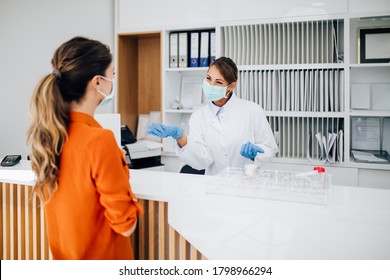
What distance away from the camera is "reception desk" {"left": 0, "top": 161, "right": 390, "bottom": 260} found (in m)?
1.11

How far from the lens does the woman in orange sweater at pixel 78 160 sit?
1059mm

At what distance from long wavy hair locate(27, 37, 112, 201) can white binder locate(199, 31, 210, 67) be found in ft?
6.26

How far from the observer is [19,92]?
3445 mm

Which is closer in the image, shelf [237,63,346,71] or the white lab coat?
the white lab coat

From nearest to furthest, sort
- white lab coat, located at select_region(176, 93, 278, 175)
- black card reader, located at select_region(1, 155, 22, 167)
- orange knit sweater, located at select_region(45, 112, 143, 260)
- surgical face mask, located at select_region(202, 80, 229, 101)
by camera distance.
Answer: orange knit sweater, located at select_region(45, 112, 143, 260)
black card reader, located at select_region(1, 155, 22, 167)
surgical face mask, located at select_region(202, 80, 229, 101)
white lab coat, located at select_region(176, 93, 278, 175)

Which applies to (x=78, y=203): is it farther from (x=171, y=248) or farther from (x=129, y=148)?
(x=129, y=148)

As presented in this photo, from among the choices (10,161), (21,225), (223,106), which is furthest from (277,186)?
(10,161)

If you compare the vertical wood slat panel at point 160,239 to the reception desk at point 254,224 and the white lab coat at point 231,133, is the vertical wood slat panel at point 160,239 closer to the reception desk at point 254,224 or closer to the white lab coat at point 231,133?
the reception desk at point 254,224

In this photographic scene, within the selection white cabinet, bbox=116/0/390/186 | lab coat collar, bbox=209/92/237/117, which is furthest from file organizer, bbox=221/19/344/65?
lab coat collar, bbox=209/92/237/117

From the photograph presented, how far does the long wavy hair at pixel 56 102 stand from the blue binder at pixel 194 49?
1.93 meters

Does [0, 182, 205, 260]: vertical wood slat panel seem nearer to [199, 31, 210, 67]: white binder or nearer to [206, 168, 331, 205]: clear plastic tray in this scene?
[206, 168, 331, 205]: clear plastic tray

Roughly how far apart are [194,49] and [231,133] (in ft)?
3.55

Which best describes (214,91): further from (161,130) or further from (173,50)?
(173,50)

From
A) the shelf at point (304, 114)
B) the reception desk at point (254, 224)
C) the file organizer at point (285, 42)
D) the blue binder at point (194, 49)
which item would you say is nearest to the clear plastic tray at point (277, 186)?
the reception desk at point (254, 224)
